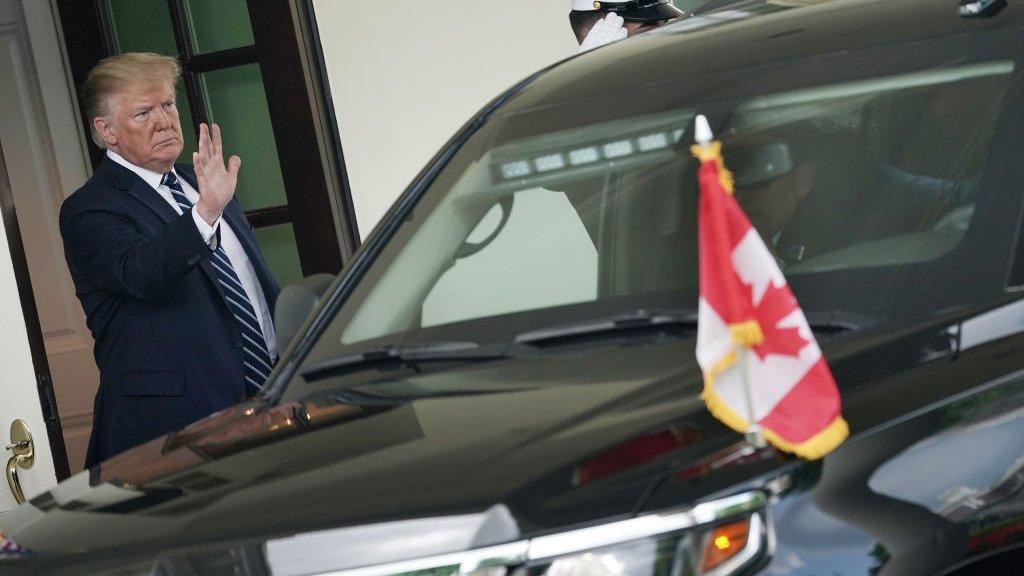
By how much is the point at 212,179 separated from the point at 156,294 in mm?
297

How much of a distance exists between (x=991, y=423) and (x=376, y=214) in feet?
13.5

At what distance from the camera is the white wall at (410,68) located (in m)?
5.40

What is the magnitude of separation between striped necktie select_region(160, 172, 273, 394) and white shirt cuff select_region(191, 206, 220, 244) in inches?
6.9

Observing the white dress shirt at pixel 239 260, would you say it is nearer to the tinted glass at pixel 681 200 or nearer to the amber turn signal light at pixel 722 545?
the tinted glass at pixel 681 200

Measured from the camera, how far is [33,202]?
7.29 m

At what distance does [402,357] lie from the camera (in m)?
2.27

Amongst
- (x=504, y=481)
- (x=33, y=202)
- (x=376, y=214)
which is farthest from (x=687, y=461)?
(x=33, y=202)

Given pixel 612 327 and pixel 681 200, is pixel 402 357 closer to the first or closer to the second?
pixel 612 327

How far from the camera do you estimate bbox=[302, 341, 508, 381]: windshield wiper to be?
7.18ft

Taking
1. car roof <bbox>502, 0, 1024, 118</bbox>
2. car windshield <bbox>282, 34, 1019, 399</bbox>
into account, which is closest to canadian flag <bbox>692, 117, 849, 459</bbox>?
car windshield <bbox>282, 34, 1019, 399</bbox>

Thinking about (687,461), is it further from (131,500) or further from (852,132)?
(852,132)

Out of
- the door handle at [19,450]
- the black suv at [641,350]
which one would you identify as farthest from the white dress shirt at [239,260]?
the black suv at [641,350]

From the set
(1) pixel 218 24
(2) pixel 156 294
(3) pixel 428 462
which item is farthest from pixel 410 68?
Result: (3) pixel 428 462

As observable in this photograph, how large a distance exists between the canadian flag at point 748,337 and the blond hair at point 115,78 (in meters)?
2.64
